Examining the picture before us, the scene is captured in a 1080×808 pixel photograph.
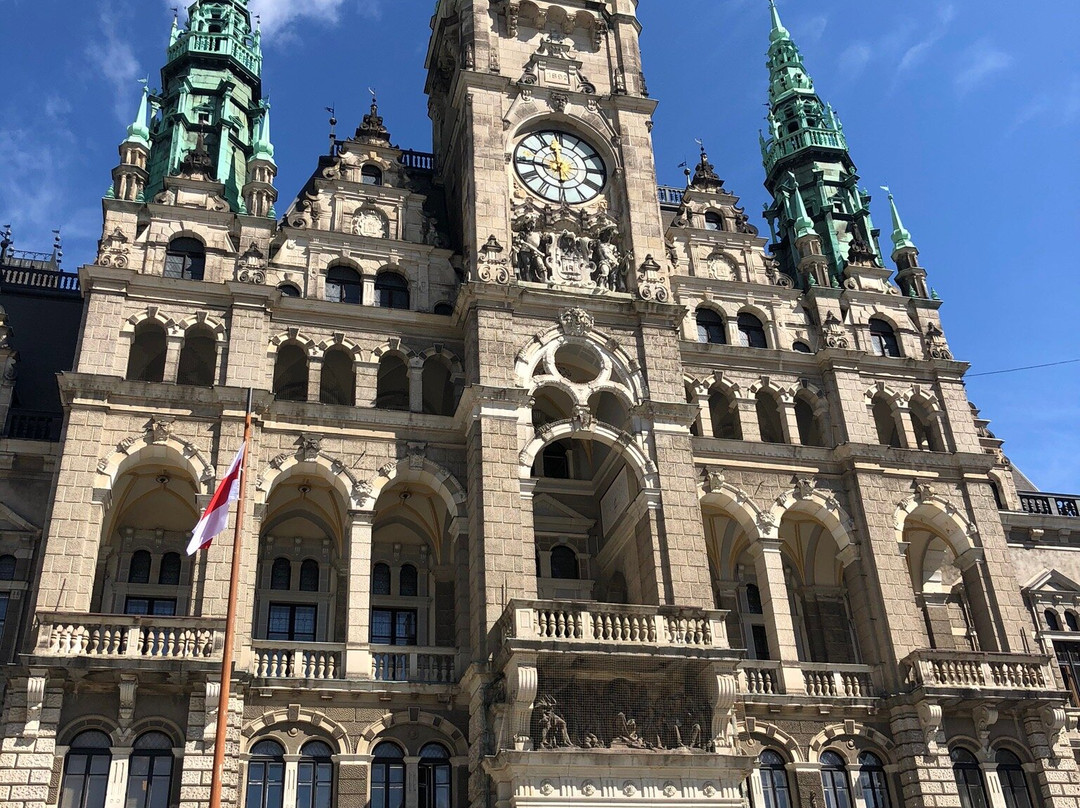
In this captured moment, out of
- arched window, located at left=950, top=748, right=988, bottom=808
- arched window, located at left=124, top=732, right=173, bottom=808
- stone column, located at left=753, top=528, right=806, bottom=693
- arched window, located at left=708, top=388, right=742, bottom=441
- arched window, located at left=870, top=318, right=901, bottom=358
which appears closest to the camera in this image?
arched window, located at left=124, top=732, right=173, bottom=808

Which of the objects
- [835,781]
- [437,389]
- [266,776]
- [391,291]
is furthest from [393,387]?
[835,781]

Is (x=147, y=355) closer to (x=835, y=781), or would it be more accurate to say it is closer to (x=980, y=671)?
(x=835, y=781)

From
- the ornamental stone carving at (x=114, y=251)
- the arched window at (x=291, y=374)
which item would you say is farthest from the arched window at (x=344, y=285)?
the ornamental stone carving at (x=114, y=251)

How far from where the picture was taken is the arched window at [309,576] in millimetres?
32406

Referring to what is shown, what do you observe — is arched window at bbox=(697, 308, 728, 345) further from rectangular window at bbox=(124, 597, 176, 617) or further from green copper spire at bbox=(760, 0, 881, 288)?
rectangular window at bbox=(124, 597, 176, 617)

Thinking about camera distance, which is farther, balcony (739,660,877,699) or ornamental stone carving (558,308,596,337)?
ornamental stone carving (558,308,596,337)

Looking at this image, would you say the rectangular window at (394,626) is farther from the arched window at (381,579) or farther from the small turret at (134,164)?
the small turret at (134,164)

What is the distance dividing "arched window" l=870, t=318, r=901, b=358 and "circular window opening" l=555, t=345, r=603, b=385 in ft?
35.6

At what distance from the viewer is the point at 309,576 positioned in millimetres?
32625

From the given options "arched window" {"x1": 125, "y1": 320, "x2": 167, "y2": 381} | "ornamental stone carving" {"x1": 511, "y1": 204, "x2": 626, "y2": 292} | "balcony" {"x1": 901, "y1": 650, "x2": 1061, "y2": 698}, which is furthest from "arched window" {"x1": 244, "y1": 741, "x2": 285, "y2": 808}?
"balcony" {"x1": 901, "y1": 650, "x2": 1061, "y2": 698}

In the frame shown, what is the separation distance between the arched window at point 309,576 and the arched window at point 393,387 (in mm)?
5392

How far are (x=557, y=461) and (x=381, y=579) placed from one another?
6.98 metres

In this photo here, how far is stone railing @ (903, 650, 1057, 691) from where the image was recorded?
30953mm

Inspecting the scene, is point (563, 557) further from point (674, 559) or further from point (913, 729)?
point (913, 729)
